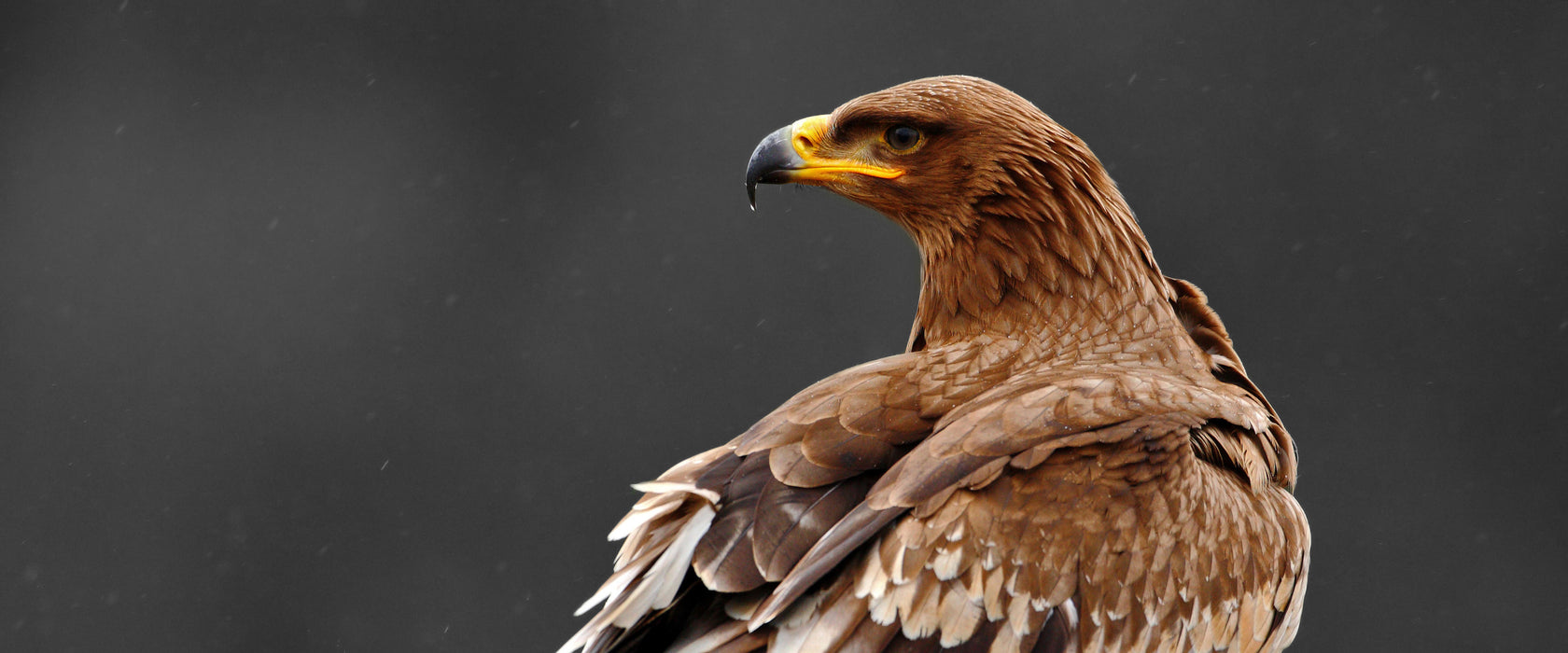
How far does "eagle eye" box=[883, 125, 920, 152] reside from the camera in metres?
2.43

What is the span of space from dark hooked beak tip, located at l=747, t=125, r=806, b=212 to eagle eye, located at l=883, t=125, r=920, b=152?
0.17m

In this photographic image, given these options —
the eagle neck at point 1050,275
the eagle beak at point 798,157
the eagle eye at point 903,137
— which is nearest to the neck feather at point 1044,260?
the eagle neck at point 1050,275

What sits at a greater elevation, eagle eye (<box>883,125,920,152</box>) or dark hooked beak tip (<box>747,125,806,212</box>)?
eagle eye (<box>883,125,920,152</box>)

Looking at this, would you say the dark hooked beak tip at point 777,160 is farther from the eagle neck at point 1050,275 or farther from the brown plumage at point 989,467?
the eagle neck at point 1050,275

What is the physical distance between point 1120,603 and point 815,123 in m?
1.00

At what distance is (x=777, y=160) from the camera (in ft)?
8.23

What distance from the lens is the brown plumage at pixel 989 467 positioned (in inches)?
76.5

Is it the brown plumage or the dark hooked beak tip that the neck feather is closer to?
the brown plumage

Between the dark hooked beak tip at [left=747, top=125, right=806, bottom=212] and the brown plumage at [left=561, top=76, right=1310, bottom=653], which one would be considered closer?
the brown plumage at [left=561, top=76, right=1310, bottom=653]

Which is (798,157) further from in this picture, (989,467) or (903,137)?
(989,467)

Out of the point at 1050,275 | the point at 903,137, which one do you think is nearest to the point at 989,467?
the point at 1050,275

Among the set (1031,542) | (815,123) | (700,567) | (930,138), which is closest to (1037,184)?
(930,138)

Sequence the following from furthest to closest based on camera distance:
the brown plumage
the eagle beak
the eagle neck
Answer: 1. the eagle beak
2. the eagle neck
3. the brown plumage

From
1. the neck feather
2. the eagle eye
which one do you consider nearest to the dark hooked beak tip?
the eagle eye
